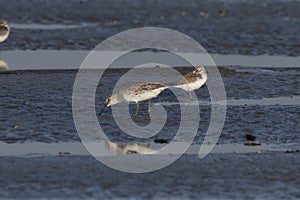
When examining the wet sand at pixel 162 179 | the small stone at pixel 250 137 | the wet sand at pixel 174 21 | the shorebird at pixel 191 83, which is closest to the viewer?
the wet sand at pixel 162 179

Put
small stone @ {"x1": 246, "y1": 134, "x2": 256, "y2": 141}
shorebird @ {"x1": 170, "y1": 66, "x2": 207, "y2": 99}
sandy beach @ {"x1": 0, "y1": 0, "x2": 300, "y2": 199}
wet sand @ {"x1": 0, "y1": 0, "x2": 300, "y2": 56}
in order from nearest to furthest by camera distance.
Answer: sandy beach @ {"x1": 0, "y1": 0, "x2": 300, "y2": 199} < small stone @ {"x1": 246, "y1": 134, "x2": 256, "y2": 141} < shorebird @ {"x1": 170, "y1": 66, "x2": 207, "y2": 99} < wet sand @ {"x1": 0, "y1": 0, "x2": 300, "y2": 56}

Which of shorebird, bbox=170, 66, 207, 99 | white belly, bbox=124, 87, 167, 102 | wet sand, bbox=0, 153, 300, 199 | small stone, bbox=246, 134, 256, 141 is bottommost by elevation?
wet sand, bbox=0, 153, 300, 199

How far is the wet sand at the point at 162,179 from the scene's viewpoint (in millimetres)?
9203

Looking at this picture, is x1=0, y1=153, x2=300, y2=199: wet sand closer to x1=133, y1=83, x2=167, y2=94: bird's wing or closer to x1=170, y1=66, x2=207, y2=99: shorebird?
x1=133, y1=83, x2=167, y2=94: bird's wing

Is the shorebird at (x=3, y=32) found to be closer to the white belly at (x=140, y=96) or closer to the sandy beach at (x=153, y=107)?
the sandy beach at (x=153, y=107)

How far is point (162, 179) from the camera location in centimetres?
970

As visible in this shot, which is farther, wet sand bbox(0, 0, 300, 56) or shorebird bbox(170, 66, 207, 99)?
wet sand bbox(0, 0, 300, 56)

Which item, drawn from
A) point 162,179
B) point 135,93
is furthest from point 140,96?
point 162,179

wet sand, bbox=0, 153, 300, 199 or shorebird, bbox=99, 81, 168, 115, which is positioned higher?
shorebird, bbox=99, 81, 168, 115

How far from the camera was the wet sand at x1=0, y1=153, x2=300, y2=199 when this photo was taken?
9.20 meters

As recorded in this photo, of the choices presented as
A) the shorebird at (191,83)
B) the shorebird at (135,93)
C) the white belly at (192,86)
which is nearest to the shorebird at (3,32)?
the shorebird at (191,83)

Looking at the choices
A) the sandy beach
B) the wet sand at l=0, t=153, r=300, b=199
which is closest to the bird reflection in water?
the sandy beach

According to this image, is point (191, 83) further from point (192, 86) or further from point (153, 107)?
point (153, 107)

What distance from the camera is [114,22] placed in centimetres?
2069
